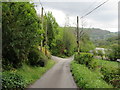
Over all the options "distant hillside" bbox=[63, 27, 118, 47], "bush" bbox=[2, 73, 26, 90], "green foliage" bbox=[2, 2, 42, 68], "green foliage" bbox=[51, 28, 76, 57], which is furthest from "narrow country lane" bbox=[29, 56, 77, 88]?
"green foliage" bbox=[51, 28, 76, 57]

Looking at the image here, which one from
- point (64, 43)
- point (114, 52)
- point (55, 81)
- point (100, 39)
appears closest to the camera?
point (55, 81)

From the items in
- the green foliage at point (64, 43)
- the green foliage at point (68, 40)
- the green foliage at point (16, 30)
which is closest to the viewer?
the green foliage at point (16, 30)

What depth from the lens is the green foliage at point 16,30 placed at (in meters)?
9.80

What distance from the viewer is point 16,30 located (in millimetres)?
10266

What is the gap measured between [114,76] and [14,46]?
6.73 metres

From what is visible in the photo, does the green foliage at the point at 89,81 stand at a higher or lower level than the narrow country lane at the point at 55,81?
higher

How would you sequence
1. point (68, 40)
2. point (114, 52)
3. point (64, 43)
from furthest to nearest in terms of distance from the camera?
point (64, 43) < point (68, 40) < point (114, 52)

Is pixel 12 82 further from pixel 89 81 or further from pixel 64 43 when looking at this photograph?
pixel 64 43

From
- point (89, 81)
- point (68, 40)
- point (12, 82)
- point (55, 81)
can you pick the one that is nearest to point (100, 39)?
point (68, 40)

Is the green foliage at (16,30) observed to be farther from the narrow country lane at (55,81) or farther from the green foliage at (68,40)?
the green foliage at (68,40)

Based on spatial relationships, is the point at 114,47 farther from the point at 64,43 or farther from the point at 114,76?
the point at 114,76

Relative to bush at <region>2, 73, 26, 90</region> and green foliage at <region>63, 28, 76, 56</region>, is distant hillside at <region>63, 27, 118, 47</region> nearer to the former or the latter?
green foliage at <region>63, 28, 76, 56</region>

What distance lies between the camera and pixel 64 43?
52031mm

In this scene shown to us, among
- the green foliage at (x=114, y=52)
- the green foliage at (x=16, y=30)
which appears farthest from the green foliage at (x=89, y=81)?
the green foliage at (x=114, y=52)
